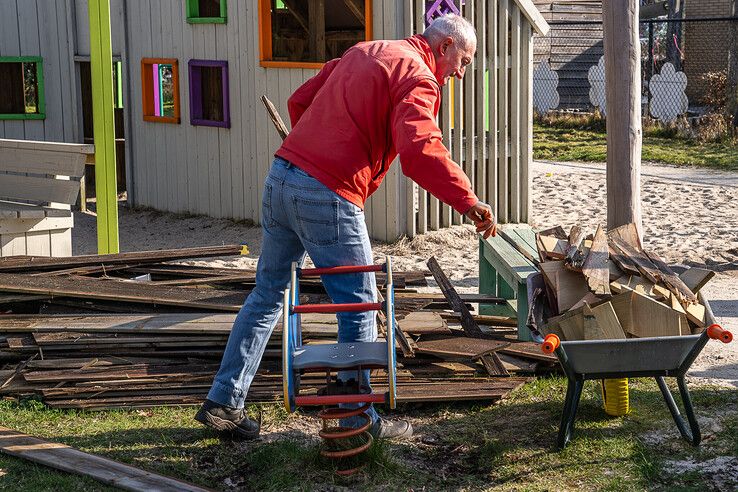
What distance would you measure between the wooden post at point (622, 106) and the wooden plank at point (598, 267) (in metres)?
1.78

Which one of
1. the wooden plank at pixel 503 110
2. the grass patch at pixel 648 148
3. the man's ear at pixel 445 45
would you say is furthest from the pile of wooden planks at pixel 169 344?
the grass patch at pixel 648 148

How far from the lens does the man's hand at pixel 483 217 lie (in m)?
4.51

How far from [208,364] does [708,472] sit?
9.06 feet

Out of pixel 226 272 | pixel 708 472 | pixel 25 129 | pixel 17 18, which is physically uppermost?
pixel 17 18

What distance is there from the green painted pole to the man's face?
4.69m

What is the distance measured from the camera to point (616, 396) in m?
5.38

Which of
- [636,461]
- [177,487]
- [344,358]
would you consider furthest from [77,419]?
[636,461]

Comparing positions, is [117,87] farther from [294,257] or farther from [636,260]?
[636,260]

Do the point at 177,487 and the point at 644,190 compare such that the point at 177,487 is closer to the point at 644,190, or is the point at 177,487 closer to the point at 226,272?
the point at 226,272

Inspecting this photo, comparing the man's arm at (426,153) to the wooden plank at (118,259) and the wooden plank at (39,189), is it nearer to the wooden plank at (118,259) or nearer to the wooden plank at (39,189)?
the wooden plank at (118,259)

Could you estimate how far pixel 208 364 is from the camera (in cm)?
607

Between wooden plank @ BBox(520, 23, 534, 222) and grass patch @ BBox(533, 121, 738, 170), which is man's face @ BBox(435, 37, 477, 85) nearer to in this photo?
wooden plank @ BBox(520, 23, 534, 222)

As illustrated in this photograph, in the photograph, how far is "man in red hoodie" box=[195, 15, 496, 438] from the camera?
14.6ft

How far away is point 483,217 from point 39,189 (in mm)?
5556
